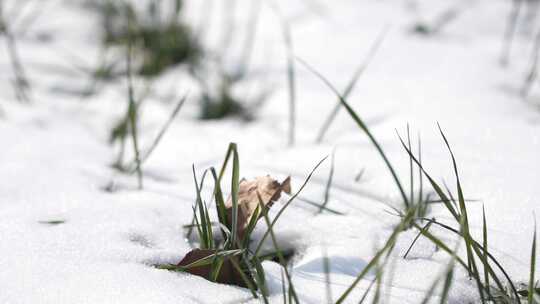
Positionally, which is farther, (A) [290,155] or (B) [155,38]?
(B) [155,38]

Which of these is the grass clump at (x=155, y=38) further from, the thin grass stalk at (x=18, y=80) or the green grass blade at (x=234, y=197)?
the green grass blade at (x=234, y=197)

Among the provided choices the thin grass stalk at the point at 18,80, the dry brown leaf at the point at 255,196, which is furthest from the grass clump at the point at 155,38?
the dry brown leaf at the point at 255,196

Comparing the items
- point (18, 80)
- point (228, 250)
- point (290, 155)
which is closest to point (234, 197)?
point (228, 250)

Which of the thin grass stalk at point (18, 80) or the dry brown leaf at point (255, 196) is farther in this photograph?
the thin grass stalk at point (18, 80)

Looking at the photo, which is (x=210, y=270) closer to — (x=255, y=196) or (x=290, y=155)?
(x=255, y=196)

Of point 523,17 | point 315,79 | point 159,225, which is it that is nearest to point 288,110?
point 315,79
